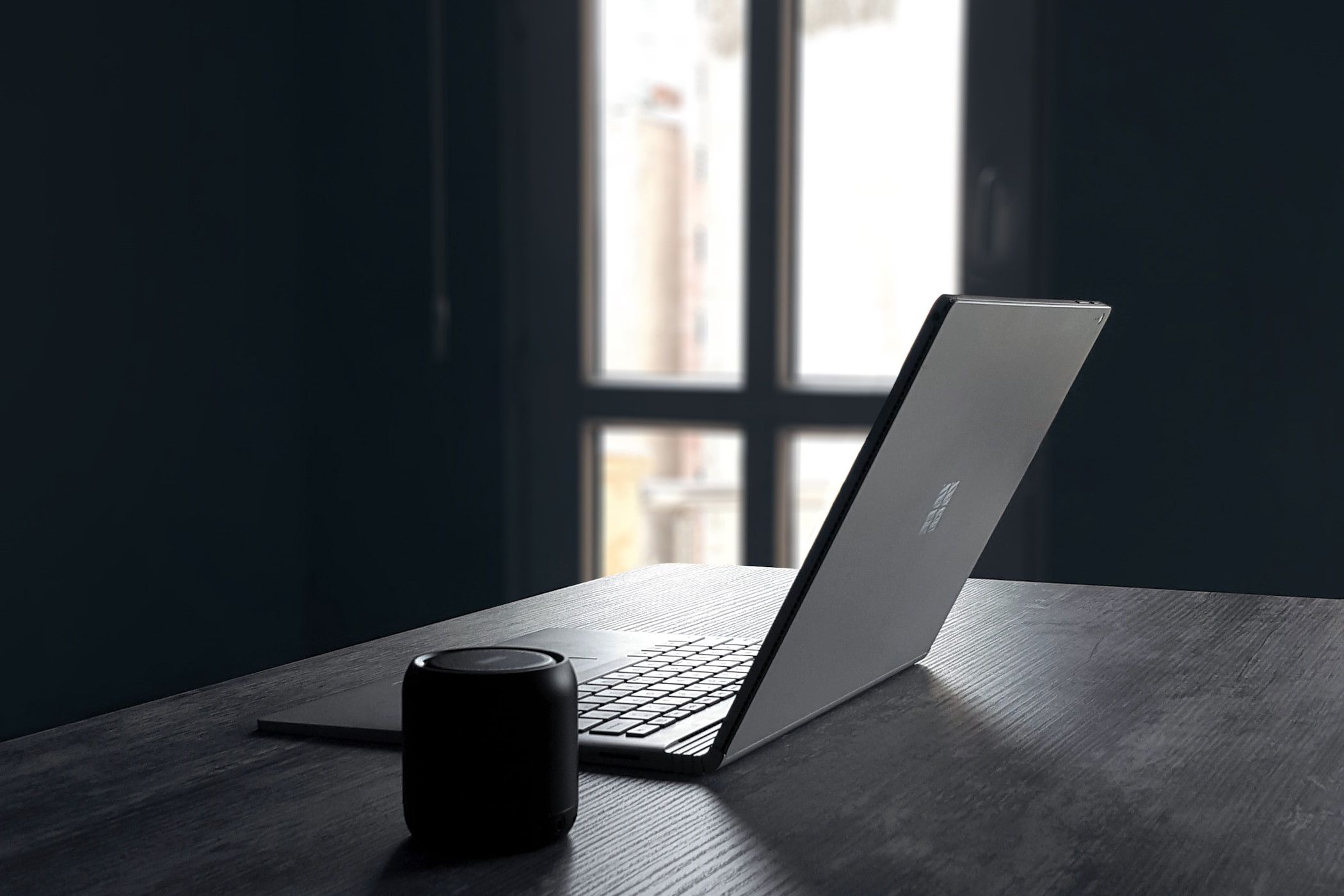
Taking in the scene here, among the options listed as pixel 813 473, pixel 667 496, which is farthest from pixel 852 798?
pixel 667 496

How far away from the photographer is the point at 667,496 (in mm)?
2980

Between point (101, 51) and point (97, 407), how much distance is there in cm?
68

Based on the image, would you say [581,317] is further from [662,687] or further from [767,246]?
[662,687]

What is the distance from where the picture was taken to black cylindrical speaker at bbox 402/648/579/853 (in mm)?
611

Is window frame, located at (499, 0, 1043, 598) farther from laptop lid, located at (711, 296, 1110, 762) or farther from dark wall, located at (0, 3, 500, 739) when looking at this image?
laptop lid, located at (711, 296, 1110, 762)

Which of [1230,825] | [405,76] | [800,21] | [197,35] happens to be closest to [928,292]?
[800,21]

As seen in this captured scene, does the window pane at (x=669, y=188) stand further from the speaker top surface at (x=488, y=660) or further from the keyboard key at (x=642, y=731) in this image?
the speaker top surface at (x=488, y=660)

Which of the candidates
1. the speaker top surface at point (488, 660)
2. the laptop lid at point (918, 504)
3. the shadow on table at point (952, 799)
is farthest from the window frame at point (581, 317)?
the speaker top surface at point (488, 660)

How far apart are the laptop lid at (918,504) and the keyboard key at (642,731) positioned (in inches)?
2.1

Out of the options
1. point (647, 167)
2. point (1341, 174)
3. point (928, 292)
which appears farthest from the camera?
point (647, 167)

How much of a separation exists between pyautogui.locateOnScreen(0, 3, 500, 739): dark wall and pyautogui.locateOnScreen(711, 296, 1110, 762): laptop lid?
2.11m

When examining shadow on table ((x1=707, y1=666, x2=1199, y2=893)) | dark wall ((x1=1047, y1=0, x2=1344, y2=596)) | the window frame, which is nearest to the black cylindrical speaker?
shadow on table ((x1=707, y1=666, x2=1199, y2=893))

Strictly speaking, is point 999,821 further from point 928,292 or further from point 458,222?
point 458,222

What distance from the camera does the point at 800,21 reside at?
276 centimetres
